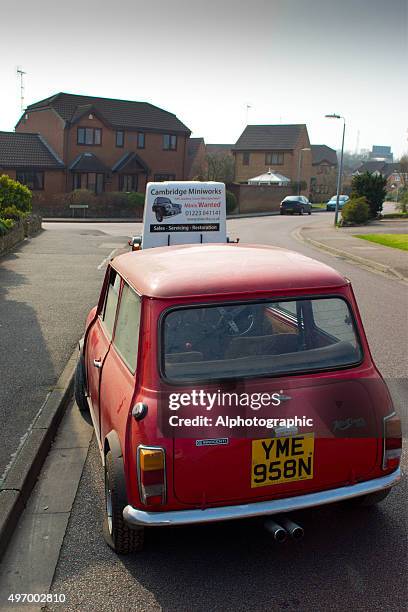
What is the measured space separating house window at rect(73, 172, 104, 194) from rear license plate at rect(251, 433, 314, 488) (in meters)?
52.3

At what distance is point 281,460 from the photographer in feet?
12.5

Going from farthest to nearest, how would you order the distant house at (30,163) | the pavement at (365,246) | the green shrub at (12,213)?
the distant house at (30,163)
the green shrub at (12,213)
the pavement at (365,246)

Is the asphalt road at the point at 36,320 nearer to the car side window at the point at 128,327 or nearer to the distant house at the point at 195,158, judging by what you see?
the car side window at the point at 128,327

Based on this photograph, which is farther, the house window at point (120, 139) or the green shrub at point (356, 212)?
the house window at point (120, 139)

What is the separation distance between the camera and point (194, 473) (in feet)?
12.1

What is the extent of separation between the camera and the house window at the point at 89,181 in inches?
2128

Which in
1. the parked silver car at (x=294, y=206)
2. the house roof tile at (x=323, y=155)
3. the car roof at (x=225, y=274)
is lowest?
the parked silver car at (x=294, y=206)

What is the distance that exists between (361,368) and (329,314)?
419 mm

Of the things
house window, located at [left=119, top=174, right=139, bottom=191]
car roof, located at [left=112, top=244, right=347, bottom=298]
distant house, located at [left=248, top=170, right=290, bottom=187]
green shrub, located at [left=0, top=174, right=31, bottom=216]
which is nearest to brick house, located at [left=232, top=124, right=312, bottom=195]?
distant house, located at [left=248, top=170, right=290, bottom=187]

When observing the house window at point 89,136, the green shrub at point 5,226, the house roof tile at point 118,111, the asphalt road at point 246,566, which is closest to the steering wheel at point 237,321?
the asphalt road at point 246,566

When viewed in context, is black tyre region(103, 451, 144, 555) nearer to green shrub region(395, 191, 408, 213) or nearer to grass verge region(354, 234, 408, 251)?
grass verge region(354, 234, 408, 251)

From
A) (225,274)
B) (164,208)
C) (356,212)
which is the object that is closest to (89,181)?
(356,212)

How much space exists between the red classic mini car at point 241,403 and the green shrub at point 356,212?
119 feet

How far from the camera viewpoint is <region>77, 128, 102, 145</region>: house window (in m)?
54.7
